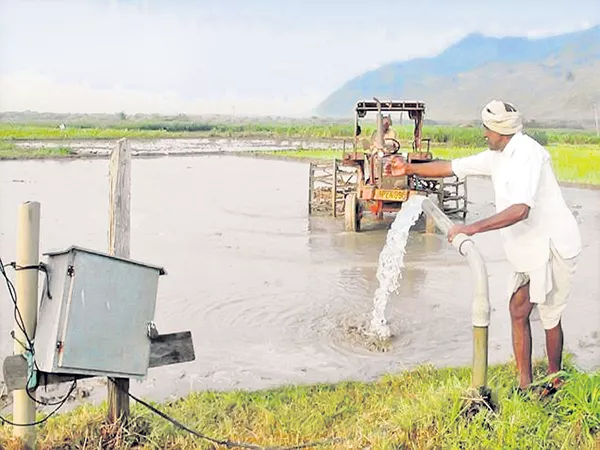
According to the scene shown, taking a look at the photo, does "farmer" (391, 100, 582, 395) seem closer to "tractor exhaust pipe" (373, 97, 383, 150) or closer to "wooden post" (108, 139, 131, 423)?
"wooden post" (108, 139, 131, 423)

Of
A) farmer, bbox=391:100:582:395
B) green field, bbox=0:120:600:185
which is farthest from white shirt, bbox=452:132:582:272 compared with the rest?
green field, bbox=0:120:600:185

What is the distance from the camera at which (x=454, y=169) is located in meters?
4.09

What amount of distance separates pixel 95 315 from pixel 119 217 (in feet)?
2.08

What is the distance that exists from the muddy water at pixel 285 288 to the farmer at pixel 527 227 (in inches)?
71.7

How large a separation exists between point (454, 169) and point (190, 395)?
2223 mm

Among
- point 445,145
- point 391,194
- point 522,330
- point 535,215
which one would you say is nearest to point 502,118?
point 535,215

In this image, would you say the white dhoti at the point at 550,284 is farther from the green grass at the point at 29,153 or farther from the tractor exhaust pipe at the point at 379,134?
the green grass at the point at 29,153

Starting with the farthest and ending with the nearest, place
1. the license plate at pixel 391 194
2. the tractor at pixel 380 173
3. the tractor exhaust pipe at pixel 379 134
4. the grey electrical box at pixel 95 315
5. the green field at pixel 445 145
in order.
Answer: the green field at pixel 445 145 → the tractor exhaust pipe at pixel 379 134 → the tractor at pixel 380 173 → the license plate at pixel 391 194 → the grey electrical box at pixel 95 315

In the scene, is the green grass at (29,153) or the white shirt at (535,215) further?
the green grass at (29,153)

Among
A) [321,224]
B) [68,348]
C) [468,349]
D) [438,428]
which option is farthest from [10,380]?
[321,224]

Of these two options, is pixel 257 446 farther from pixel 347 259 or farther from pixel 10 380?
pixel 347 259

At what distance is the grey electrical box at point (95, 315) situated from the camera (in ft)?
10.8

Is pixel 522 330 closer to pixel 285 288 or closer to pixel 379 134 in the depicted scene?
pixel 285 288

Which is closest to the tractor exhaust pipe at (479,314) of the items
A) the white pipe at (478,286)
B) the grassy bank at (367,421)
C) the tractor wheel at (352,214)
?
the white pipe at (478,286)
